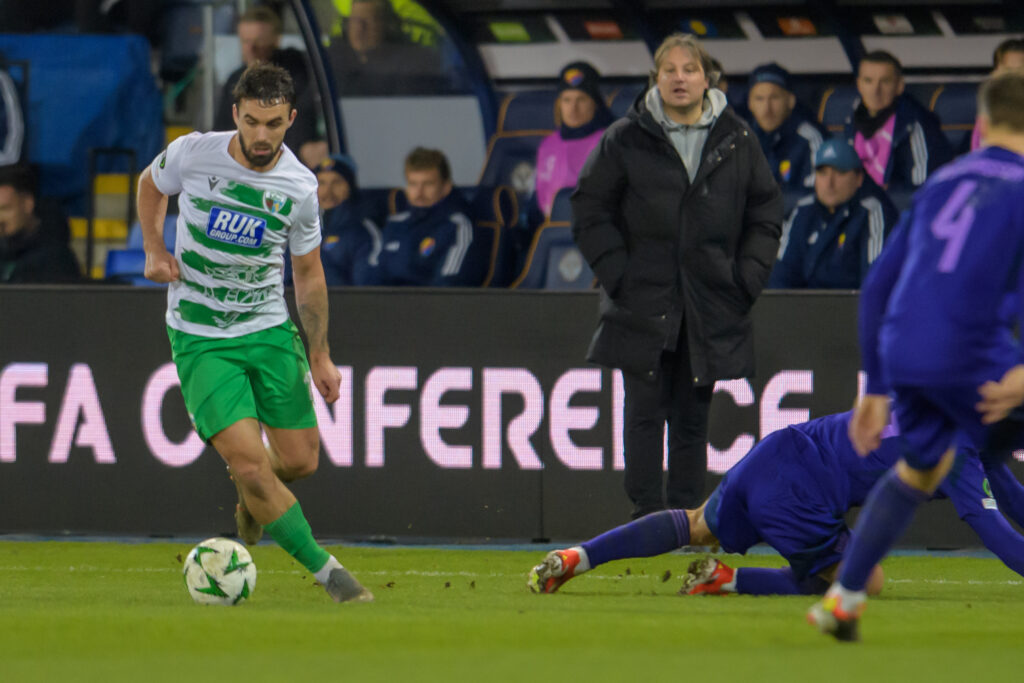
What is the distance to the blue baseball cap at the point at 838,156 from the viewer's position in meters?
9.53

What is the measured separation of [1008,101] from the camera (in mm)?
4844

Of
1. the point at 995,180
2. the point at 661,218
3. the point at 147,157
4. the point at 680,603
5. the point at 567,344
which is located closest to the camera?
the point at 995,180

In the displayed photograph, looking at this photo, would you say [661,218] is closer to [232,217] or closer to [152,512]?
[232,217]

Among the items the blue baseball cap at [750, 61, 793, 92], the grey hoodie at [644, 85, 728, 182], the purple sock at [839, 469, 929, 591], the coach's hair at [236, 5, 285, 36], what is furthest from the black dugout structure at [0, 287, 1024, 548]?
the purple sock at [839, 469, 929, 591]

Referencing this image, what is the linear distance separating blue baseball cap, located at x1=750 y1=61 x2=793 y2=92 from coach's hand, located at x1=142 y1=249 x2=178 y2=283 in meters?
4.73

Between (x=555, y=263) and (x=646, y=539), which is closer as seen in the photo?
(x=646, y=539)

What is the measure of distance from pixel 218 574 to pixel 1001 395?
2.82 metres

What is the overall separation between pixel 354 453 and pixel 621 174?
2.18m

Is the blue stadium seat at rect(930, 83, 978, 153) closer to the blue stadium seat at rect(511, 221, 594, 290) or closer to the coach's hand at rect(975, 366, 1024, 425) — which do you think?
the blue stadium seat at rect(511, 221, 594, 290)

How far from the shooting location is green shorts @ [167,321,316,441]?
650 cm

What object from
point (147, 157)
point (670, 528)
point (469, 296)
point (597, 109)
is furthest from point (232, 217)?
point (147, 157)

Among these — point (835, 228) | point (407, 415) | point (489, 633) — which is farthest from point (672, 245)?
point (489, 633)

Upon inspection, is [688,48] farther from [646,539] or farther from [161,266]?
[161,266]

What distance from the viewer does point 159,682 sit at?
422 cm
